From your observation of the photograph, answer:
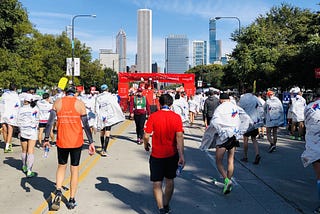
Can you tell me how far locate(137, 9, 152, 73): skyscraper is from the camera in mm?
129875

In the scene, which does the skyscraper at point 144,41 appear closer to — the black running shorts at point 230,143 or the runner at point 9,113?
the runner at point 9,113

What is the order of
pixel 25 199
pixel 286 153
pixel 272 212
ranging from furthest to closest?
1. pixel 286 153
2. pixel 25 199
3. pixel 272 212

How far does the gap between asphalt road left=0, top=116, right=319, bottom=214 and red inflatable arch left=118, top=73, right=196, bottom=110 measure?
17.2m

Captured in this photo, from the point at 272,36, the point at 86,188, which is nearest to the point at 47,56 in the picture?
the point at 272,36

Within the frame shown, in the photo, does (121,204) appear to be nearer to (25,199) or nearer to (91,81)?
(25,199)

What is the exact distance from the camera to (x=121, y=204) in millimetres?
6129

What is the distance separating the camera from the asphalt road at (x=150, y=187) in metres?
6.02

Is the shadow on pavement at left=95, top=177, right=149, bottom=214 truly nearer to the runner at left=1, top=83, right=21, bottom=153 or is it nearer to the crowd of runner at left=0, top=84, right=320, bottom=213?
the crowd of runner at left=0, top=84, right=320, bottom=213

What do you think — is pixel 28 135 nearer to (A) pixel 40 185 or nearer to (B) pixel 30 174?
(B) pixel 30 174

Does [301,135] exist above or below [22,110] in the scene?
below

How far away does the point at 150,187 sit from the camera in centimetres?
723

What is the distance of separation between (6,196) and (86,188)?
4.50ft

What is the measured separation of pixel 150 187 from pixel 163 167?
2012mm

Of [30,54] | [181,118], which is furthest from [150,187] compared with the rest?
[30,54]
